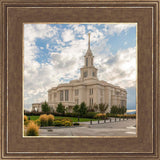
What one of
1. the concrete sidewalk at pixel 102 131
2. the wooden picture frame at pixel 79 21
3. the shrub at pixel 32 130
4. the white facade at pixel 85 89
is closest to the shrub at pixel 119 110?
the concrete sidewalk at pixel 102 131

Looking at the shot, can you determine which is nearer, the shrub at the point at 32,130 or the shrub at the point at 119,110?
the shrub at the point at 32,130

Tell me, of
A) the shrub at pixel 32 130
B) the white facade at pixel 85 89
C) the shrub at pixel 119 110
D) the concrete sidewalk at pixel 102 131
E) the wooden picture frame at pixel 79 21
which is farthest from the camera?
the white facade at pixel 85 89

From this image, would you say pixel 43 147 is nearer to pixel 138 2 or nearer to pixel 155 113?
pixel 155 113

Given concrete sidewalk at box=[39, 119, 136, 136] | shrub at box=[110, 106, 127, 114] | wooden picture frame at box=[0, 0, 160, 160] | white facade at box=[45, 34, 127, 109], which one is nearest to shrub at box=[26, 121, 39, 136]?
concrete sidewalk at box=[39, 119, 136, 136]

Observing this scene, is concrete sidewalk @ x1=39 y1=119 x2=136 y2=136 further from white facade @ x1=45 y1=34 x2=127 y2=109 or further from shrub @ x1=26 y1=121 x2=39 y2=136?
white facade @ x1=45 y1=34 x2=127 y2=109

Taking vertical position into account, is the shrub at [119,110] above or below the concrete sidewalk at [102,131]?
below

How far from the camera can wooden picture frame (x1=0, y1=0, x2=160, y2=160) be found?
180 inches

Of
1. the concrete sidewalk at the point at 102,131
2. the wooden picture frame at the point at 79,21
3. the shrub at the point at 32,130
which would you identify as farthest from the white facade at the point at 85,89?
the wooden picture frame at the point at 79,21

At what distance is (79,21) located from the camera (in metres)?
4.79

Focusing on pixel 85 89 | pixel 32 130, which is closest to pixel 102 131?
pixel 32 130

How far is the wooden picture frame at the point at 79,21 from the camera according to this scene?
4562mm

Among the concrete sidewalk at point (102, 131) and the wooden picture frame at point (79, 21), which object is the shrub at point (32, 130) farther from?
the wooden picture frame at point (79, 21)

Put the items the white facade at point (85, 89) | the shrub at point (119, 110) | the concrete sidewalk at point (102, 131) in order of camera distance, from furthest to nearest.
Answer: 1. the white facade at point (85, 89)
2. the shrub at point (119, 110)
3. the concrete sidewalk at point (102, 131)

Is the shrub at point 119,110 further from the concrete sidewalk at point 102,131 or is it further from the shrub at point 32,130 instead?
the shrub at point 32,130
